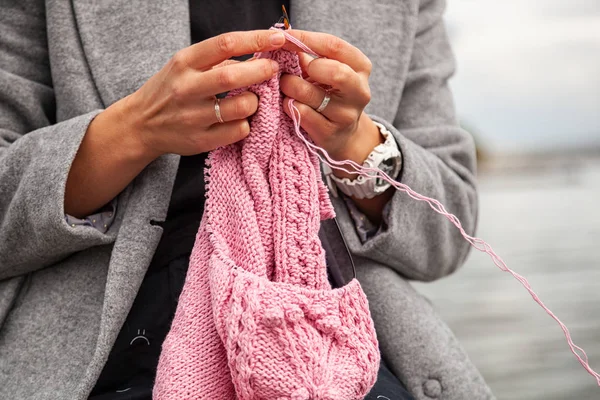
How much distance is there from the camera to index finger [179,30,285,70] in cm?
77

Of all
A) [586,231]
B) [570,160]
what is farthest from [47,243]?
[570,160]

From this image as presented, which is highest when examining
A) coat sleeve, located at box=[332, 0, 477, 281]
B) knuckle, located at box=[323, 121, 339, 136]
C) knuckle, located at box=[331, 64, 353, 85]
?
knuckle, located at box=[331, 64, 353, 85]

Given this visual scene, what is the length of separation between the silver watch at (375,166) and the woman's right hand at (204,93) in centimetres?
25

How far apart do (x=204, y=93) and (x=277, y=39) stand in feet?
0.38

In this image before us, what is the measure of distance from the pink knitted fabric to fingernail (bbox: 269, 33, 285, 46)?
0.06 meters

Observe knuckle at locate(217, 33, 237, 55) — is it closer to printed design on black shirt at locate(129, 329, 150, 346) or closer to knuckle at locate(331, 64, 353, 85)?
knuckle at locate(331, 64, 353, 85)

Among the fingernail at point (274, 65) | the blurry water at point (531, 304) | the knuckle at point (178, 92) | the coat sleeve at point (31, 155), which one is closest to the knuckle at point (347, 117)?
the fingernail at point (274, 65)

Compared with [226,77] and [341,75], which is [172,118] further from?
[341,75]

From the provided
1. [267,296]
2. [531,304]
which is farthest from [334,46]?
[531,304]

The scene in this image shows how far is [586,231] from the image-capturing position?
6.08 meters

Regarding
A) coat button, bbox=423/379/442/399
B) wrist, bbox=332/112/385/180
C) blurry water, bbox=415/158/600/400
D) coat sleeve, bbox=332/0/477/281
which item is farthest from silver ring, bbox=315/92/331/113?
blurry water, bbox=415/158/600/400

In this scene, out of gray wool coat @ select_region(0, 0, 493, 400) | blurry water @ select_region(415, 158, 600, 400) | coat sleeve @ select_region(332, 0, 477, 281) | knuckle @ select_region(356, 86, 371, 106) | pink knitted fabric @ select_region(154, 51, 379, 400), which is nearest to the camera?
pink knitted fabric @ select_region(154, 51, 379, 400)

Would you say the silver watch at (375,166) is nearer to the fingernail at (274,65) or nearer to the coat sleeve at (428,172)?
the coat sleeve at (428,172)

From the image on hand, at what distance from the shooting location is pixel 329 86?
2.81 feet
